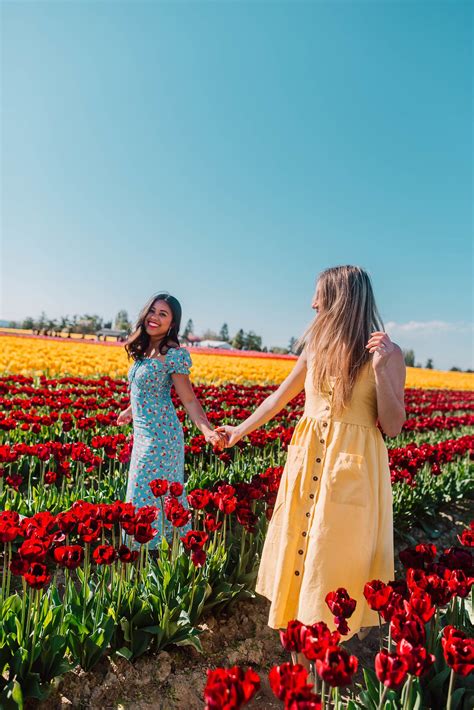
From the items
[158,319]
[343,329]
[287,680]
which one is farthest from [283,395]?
[287,680]

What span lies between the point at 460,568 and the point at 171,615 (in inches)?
56.0

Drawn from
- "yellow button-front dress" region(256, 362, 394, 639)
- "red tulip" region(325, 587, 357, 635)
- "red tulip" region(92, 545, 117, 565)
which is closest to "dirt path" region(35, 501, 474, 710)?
"yellow button-front dress" region(256, 362, 394, 639)

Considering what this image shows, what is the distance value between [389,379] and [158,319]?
189 cm

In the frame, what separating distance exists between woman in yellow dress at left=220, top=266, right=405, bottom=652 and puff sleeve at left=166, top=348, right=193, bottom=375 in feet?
4.07

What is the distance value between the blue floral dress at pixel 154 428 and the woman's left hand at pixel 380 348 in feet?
5.32

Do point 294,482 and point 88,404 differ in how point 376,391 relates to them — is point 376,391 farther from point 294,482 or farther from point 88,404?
point 88,404

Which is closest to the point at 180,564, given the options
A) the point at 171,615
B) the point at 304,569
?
the point at 171,615

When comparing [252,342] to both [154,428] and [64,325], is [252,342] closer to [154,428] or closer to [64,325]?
[64,325]

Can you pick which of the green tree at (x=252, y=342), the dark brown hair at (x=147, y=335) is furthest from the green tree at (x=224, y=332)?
the dark brown hair at (x=147, y=335)

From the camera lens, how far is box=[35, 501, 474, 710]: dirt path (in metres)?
2.31

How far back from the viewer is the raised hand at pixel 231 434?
314 cm

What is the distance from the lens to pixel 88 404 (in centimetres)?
656

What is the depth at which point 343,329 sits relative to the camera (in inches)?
96.4

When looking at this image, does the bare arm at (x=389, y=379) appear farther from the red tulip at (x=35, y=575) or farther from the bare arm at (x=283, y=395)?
the red tulip at (x=35, y=575)
